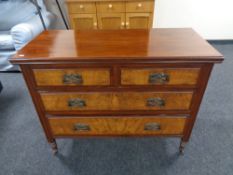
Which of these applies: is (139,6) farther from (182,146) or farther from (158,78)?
(182,146)

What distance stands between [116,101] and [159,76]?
0.27 meters

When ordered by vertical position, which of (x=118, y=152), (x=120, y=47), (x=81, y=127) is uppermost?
(x=120, y=47)

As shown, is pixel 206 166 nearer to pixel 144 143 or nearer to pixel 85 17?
pixel 144 143

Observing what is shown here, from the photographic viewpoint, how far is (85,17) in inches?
88.0

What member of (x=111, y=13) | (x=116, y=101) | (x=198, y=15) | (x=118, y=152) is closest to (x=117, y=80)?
(x=116, y=101)

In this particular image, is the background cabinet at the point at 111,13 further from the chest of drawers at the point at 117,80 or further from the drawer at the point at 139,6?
the chest of drawers at the point at 117,80

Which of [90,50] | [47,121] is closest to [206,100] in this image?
[90,50]

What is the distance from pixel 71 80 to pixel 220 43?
303 centimetres

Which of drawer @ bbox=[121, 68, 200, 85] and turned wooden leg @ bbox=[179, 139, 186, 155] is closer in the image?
drawer @ bbox=[121, 68, 200, 85]

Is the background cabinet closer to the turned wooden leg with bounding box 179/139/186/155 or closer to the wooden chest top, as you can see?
the wooden chest top

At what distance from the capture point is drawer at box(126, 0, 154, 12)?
212 centimetres

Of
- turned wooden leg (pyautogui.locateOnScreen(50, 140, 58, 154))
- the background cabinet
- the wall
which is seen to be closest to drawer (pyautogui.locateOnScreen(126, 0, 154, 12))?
the background cabinet

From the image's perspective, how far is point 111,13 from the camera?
2.21 meters

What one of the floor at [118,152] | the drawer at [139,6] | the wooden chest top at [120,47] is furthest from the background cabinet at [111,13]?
the floor at [118,152]
